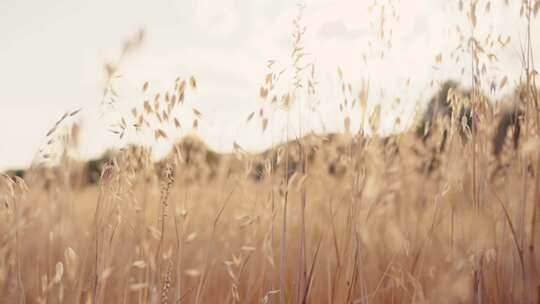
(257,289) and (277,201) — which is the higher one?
(277,201)

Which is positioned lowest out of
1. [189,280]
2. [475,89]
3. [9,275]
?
[189,280]

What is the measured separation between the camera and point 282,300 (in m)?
1.28

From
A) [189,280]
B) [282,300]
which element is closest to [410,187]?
[189,280]

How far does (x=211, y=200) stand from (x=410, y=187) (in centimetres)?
104

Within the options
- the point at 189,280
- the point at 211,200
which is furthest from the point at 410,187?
the point at 189,280

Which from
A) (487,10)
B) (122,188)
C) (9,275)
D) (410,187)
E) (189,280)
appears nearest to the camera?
(122,188)

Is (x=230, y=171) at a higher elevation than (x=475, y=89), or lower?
lower

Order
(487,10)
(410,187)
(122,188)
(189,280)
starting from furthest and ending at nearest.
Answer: (410,187), (189,280), (487,10), (122,188)

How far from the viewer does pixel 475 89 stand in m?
1.31

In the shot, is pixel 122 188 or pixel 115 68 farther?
pixel 122 188

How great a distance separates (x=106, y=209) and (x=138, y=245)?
152 millimetres

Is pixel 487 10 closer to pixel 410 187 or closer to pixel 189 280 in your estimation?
pixel 410 187

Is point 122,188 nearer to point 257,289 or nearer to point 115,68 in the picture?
point 115,68

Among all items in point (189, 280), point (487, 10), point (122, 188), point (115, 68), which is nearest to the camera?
point (115, 68)
